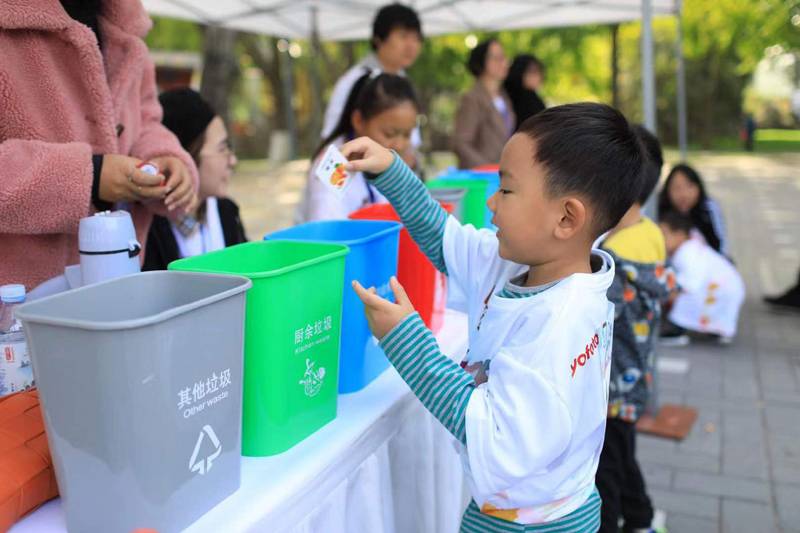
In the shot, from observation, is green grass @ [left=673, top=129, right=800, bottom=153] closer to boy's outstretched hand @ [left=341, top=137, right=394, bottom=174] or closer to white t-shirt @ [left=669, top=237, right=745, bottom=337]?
white t-shirt @ [left=669, top=237, right=745, bottom=337]

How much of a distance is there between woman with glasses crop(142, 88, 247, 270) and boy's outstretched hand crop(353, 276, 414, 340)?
40.9 inches

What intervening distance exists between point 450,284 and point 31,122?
0.89 meters

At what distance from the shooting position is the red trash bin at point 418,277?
1.65 metres

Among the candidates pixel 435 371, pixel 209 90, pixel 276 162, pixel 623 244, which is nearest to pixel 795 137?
pixel 276 162

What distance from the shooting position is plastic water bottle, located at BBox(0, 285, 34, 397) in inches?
45.1

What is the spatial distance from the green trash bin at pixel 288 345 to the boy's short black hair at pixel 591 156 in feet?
1.22

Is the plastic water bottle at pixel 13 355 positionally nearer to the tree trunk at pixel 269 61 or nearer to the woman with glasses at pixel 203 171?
the woman with glasses at pixel 203 171

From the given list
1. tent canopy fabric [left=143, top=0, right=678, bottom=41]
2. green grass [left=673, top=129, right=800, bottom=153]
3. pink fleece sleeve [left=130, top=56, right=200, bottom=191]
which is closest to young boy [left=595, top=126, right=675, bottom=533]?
pink fleece sleeve [left=130, top=56, right=200, bottom=191]

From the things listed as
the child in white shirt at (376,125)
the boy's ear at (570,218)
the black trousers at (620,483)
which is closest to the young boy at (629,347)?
the black trousers at (620,483)

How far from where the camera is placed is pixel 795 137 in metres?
23.7

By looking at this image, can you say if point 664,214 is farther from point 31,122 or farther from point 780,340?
point 31,122

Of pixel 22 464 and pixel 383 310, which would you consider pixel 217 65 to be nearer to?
pixel 383 310

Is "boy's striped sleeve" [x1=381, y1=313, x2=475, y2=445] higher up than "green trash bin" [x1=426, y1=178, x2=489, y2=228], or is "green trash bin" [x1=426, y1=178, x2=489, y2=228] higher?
"green trash bin" [x1=426, y1=178, x2=489, y2=228]

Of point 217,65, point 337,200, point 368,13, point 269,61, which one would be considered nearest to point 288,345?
point 337,200
